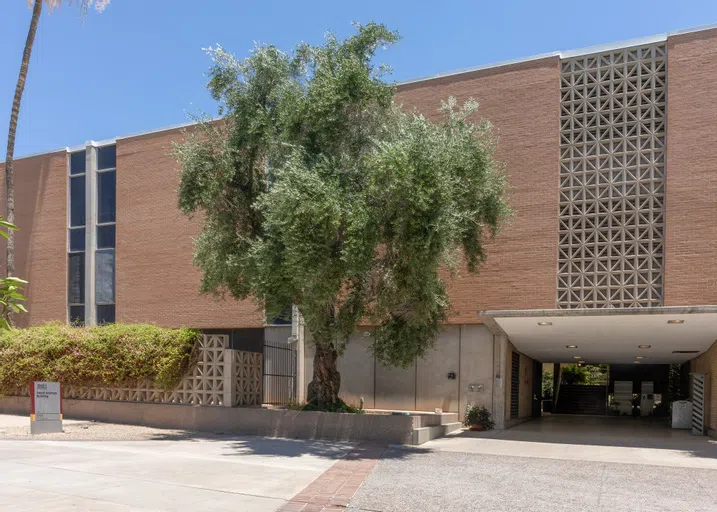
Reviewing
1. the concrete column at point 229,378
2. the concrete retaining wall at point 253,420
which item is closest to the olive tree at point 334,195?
the concrete retaining wall at point 253,420

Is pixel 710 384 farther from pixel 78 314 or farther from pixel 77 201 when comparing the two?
pixel 77 201

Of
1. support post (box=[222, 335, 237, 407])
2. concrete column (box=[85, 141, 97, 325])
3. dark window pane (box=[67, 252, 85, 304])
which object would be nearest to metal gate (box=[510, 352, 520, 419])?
support post (box=[222, 335, 237, 407])

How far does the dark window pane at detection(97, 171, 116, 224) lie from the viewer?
2706 centimetres

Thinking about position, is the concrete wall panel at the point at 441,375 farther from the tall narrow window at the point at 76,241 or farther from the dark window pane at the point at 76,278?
the dark window pane at the point at 76,278

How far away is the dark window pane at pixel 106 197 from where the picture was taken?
88.8 feet

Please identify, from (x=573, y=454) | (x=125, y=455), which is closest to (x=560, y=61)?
(x=573, y=454)

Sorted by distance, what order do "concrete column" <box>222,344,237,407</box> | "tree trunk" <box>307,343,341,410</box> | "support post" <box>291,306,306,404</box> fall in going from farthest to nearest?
"support post" <box>291,306,306,404</box> → "concrete column" <box>222,344,237,407</box> → "tree trunk" <box>307,343,341,410</box>

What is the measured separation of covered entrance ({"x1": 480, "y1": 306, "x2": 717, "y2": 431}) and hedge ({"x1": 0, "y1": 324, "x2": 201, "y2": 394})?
809cm

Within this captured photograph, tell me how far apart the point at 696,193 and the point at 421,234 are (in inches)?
335

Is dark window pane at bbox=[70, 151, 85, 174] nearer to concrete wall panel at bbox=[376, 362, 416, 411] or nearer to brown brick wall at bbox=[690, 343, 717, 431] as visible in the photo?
concrete wall panel at bbox=[376, 362, 416, 411]

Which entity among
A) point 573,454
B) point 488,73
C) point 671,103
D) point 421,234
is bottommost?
point 573,454

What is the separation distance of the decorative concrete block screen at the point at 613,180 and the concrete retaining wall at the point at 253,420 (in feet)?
21.8

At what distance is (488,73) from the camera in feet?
68.7

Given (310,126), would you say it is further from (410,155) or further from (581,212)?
(581,212)
